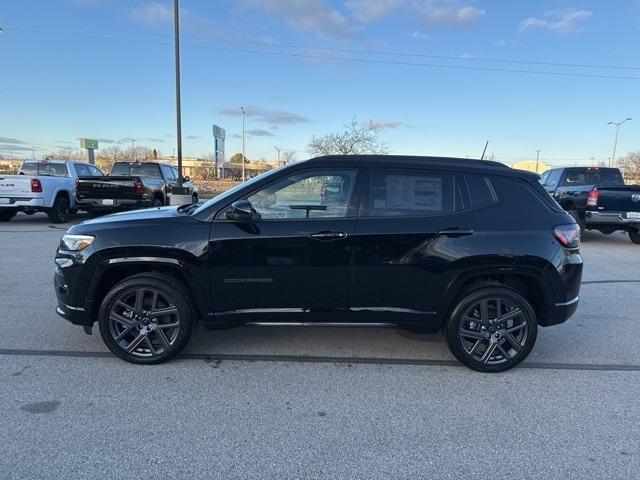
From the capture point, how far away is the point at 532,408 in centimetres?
339

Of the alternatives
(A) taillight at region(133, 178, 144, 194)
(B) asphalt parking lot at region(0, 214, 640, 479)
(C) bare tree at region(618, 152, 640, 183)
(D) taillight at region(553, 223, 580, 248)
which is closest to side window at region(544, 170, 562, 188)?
(B) asphalt parking lot at region(0, 214, 640, 479)

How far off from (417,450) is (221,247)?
6.77 ft

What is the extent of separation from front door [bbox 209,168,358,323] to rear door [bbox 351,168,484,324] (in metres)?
0.14

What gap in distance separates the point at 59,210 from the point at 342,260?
1245 centimetres

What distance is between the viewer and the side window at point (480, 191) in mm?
3943

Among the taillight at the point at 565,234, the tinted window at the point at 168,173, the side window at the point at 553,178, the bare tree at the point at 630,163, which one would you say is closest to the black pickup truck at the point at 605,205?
the side window at the point at 553,178

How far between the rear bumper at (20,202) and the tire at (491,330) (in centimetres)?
1270

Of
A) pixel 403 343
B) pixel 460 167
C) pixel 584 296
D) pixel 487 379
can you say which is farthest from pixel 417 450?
pixel 584 296

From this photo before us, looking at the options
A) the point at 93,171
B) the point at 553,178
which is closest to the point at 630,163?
the point at 553,178

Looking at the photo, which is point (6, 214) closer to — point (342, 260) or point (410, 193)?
point (342, 260)

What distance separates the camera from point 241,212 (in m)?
3.75

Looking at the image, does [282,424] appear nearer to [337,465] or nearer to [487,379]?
[337,465]

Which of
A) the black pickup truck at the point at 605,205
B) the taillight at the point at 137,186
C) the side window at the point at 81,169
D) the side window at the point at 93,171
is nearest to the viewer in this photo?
the black pickup truck at the point at 605,205

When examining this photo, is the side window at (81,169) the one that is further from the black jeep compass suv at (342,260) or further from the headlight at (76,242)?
the black jeep compass suv at (342,260)
